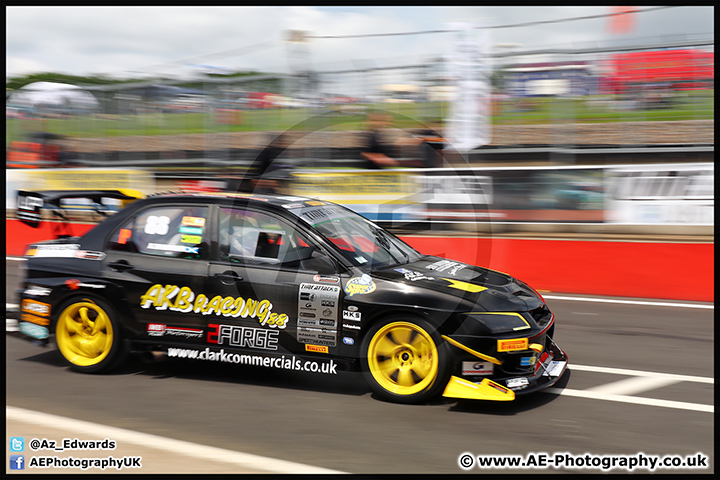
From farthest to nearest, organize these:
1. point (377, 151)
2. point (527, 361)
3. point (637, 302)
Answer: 1. point (377, 151)
2. point (637, 302)
3. point (527, 361)

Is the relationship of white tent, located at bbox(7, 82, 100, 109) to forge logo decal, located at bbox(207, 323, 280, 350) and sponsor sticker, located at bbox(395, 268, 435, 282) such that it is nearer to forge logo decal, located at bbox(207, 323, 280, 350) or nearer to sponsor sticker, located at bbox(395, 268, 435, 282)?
forge logo decal, located at bbox(207, 323, 280, 350)

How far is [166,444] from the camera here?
13.3 ft

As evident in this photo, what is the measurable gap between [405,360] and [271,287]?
1.19 meters

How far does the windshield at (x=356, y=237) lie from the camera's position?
516 centimetres

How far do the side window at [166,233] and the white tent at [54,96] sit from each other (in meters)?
10.7

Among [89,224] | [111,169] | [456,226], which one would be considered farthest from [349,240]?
[111,169]

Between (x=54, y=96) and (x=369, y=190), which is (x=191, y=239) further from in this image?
(x=54, y=96)

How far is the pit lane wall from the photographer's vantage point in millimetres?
8734

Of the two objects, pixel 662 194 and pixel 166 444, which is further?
pixel 662 194

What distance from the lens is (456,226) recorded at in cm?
1027

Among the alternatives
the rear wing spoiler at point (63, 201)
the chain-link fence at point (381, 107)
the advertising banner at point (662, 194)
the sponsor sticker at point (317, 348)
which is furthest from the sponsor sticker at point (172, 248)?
the rear wing spoiler at point (63, 201)

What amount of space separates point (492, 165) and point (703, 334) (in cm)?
468

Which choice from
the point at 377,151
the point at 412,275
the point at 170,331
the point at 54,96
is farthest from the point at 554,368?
the point at 54,96

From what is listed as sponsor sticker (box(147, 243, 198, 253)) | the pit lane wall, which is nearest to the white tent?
the pit lane wall
